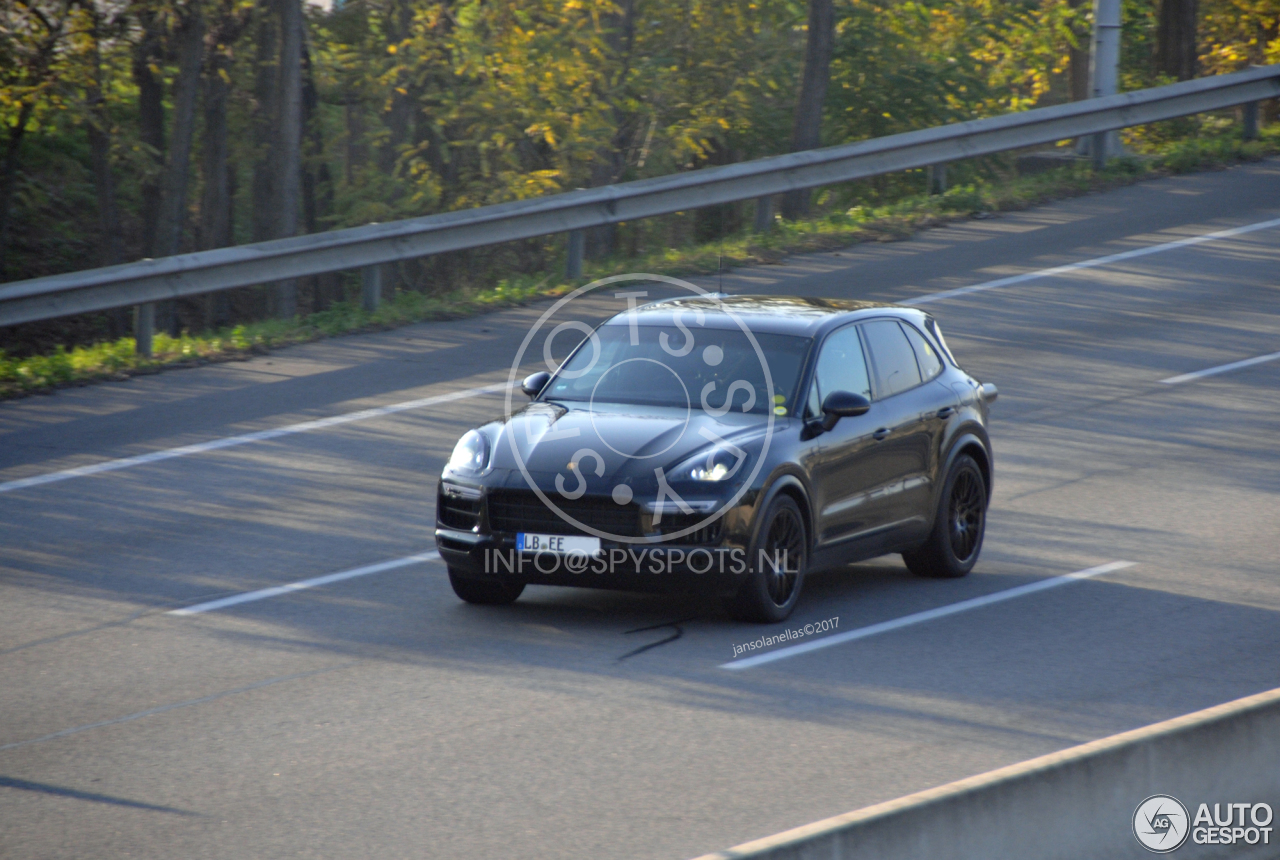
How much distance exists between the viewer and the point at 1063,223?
2072cm

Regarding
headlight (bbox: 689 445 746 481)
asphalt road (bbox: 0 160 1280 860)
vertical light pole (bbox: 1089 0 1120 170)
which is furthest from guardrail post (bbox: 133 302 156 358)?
vertical light pole (bbox: 1089 0 1120 170)

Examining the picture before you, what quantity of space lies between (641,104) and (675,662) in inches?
982

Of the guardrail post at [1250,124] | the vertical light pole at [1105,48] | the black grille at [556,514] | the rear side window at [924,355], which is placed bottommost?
the black grille at [556,514]

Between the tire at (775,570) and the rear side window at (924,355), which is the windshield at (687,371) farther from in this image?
the rear side window at (924,355)

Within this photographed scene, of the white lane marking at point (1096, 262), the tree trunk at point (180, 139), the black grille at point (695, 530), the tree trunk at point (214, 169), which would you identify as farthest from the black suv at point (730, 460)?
the tree trunk at point (214, 169)

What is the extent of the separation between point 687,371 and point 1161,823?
15.1 feet

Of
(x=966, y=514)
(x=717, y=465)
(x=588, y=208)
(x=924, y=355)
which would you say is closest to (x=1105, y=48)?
(x=588, y=208)

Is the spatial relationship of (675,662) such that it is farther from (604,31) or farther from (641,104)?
(641,104)

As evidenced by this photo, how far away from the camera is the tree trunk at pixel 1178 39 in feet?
96.5

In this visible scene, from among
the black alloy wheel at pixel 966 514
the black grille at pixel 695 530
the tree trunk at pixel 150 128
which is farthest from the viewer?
the tree trunk at pixel 150 128

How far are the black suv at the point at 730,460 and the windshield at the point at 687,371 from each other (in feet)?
0.04

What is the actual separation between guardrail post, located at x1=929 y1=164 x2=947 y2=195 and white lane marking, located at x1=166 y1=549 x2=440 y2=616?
1397 centimetres

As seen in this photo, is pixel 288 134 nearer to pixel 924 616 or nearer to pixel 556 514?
pixel 556 514

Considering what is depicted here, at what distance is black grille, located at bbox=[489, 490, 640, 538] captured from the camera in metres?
8.25
